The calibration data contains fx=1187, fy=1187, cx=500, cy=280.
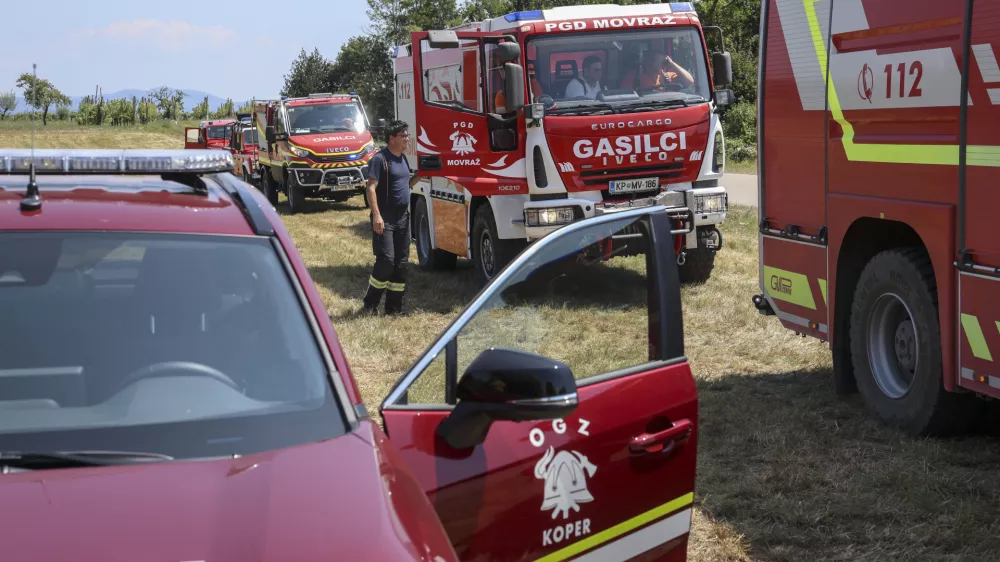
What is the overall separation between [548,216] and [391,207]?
144 centimetres

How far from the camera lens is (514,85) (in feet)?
33.9

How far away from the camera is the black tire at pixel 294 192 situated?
76.3 feet

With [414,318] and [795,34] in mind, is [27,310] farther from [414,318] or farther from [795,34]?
[414,318]

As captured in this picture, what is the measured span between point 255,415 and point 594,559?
1055 millimetres

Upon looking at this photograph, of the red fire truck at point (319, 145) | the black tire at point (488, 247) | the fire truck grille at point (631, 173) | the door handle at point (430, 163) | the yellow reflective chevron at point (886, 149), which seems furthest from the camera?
the red fire truck at point (319, 145)

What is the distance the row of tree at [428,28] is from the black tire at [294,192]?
10.1 meters

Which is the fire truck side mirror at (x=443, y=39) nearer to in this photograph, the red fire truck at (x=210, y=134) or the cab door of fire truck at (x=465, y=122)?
the cab door of fire truck at (x=465, y=122)

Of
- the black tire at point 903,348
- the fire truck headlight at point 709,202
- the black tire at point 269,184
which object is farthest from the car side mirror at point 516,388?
the black tire at point 269,184

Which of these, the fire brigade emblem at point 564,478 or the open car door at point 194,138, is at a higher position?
the open car door at point 194,138

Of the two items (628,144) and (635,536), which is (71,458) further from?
(628,144)

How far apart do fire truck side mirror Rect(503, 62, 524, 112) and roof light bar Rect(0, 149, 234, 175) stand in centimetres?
708

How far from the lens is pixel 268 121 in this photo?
2511cm

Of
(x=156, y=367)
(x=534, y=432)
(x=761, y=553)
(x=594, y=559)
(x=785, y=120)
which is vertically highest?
(x=785, y=120)

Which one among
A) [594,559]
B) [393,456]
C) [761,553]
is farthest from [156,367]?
[761,553]
